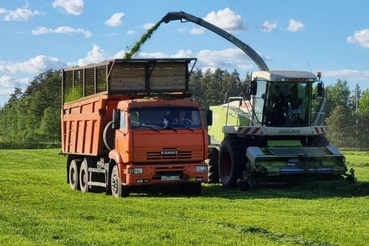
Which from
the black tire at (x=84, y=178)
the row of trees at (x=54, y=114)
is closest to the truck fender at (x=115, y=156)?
the black tire at (x=84, y=178)

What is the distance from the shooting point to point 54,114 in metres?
79.3

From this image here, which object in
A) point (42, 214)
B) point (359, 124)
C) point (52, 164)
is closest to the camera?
point (42, 214)

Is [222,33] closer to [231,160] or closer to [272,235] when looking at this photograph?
[231,160]

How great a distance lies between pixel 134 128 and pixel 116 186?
1.76 metres

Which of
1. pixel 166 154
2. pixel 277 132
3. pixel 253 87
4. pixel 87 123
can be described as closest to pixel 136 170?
pixel 166 154

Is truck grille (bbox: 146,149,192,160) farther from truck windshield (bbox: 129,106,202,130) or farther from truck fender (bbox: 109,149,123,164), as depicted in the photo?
truck fender (bbox: 109,149,123,164)

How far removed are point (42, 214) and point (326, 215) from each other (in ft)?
18.4

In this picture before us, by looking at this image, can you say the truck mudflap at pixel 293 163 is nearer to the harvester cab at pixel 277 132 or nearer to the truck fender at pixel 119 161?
the harvester cab at pixel 277 132

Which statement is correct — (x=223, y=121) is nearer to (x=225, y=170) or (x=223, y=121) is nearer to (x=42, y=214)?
(x=225, y=170)

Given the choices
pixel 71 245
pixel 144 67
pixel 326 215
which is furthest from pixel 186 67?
pixel 71 245

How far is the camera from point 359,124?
10112 cm

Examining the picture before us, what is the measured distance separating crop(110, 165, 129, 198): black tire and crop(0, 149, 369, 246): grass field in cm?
33

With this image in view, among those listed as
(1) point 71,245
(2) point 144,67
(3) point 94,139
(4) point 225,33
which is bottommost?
(1) point 71,245

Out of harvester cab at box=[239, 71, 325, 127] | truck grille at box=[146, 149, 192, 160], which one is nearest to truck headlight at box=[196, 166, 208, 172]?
truck grille at box=[146, 149, 192, 160]
